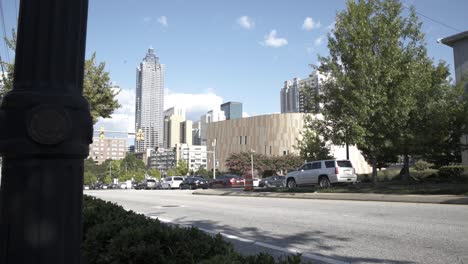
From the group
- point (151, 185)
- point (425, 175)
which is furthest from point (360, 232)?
point (151, 185)

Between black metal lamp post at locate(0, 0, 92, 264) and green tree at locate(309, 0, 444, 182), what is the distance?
20002 mm

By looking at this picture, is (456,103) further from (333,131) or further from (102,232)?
(102,232)

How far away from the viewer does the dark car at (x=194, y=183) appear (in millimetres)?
45219

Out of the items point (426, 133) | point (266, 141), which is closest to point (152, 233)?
point (426, 133)

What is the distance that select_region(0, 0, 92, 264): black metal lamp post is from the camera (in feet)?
4.57

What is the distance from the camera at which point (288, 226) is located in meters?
9.66

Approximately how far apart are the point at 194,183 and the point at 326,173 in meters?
24.0

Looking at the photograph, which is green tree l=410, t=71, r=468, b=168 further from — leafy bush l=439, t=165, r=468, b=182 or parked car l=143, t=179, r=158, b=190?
parked car l=143, t=179, r=158, b=190

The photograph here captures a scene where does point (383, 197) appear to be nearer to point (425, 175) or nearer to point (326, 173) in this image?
point (326, 173)

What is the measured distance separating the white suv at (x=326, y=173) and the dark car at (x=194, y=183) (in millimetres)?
20509

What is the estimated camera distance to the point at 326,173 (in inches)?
955

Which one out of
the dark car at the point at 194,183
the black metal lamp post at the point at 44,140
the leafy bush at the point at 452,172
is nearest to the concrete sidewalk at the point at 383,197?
the leafy bush at the point at 452,172

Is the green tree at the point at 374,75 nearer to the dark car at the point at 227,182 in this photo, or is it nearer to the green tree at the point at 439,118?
the green tree at the point at 439,118

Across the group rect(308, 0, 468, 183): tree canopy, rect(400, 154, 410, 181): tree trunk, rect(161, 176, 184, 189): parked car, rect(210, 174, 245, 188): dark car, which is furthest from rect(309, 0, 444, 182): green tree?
rect(161, 176, 184, 189): parked car
